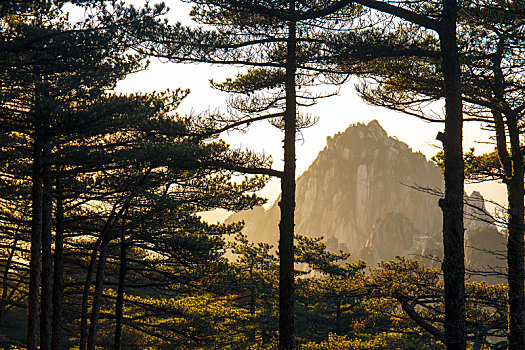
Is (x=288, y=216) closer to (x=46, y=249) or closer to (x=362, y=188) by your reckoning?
(x=46, y=249)

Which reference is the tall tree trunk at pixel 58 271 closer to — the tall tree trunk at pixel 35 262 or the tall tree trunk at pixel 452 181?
the tall tree trunk at pixel 35 262

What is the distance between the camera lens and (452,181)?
526 cm

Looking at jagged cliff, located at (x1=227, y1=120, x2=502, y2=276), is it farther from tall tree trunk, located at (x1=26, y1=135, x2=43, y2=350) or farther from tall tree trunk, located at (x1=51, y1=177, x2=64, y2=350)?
tall tree trunk, located at (x1=26, y1=135, x2=43, y2=350)

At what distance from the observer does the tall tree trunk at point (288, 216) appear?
8.12m

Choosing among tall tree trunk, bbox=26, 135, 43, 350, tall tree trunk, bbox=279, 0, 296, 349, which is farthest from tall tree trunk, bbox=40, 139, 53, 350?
tall tree trunk, bbox=279, 0, 296, 349

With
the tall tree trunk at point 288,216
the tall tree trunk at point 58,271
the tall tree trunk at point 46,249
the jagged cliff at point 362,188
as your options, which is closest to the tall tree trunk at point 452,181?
the tall tree trunk at point 288,216

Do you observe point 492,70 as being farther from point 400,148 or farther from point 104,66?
point 400,148

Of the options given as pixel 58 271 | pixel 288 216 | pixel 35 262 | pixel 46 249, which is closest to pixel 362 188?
pixel 58 271

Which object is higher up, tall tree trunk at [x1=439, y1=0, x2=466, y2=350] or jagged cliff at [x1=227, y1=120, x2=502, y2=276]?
jagged cliff at [x1=227, y1=120, x2=502, y2=276]

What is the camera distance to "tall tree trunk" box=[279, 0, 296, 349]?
8.12 meters

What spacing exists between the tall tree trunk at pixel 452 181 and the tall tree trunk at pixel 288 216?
10.1 feet

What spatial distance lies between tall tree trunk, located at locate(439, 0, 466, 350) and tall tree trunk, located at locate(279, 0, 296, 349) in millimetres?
3073

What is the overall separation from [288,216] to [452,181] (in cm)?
360

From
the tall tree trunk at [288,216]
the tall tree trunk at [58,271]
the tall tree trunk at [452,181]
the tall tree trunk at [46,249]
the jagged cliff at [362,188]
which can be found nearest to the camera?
the tall tree trunk at [452,181]
